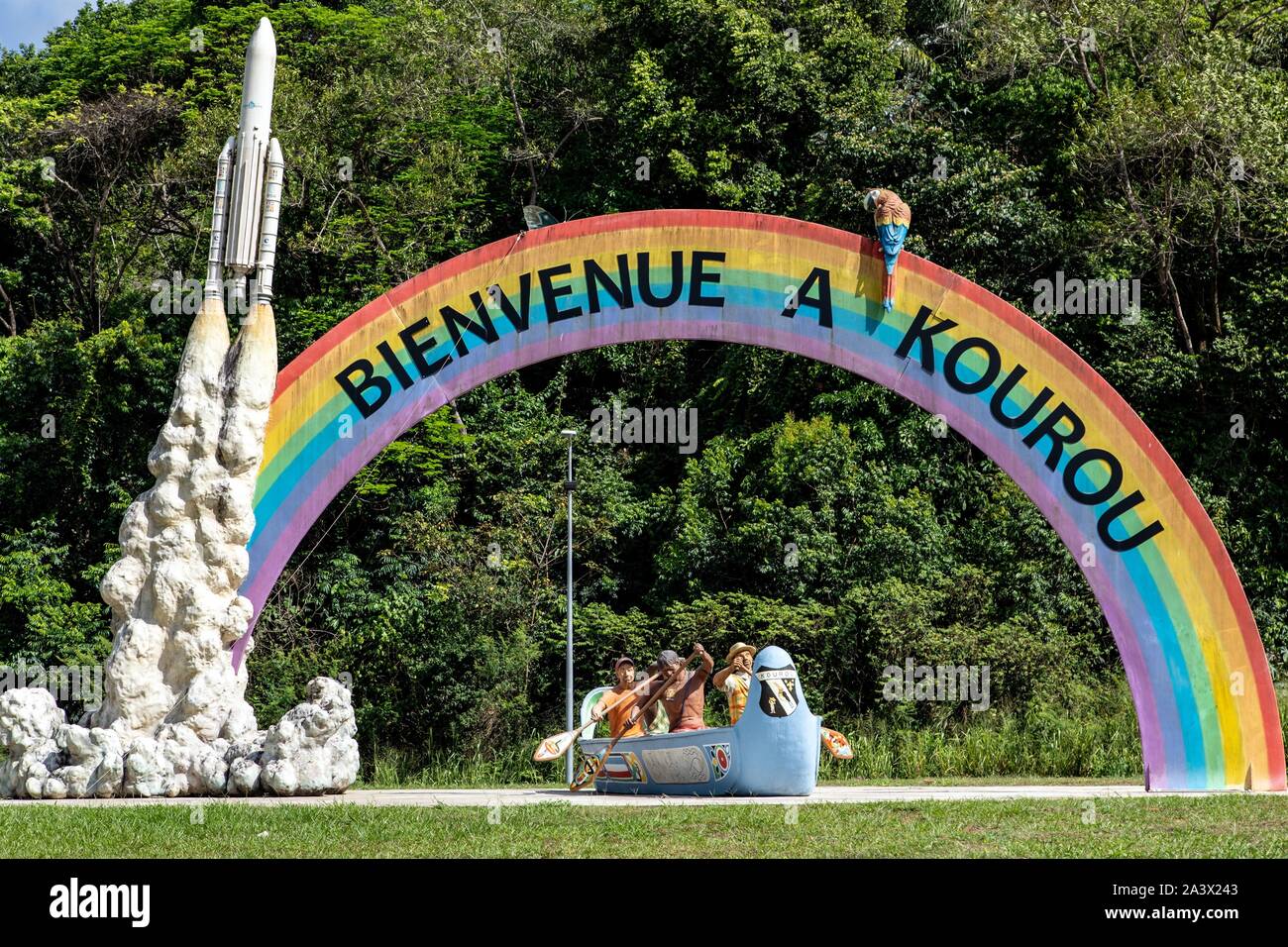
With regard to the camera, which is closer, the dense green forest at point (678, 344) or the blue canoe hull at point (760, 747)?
the blue canoe hull at point (760, 747)

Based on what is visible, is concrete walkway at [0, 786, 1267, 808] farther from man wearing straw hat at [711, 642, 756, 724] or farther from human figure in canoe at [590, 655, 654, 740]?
man wearing straw hat at [711, 642, 756, 724]

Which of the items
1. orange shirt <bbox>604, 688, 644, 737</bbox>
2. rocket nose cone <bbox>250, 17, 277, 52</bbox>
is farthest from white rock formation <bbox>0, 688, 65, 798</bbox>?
rocket nose cone <bbox>250, 17, 277, 52</bbox>

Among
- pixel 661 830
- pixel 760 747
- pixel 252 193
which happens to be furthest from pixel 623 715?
pixel 252 193

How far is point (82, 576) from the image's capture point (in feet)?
96.7

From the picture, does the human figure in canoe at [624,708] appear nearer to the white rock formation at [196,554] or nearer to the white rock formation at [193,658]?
the white rock formation at [193,658]

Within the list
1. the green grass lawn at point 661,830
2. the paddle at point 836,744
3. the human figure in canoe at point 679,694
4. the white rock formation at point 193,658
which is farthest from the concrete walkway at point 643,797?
the human figure in canoe at point 679,694

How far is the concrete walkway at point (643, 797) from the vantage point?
14.5 m

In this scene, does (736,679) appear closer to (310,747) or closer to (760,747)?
(760,747)

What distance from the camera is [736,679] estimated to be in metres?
16.4

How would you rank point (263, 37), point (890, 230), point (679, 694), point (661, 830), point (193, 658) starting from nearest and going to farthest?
point (661, 830)
point (193, 658)
point (679, 694)
point (263, 37)
point (890, 230)

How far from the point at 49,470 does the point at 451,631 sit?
9864 mm

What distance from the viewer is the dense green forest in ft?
88.0

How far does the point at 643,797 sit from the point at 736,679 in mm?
1537

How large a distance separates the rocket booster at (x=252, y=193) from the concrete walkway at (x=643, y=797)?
5340mm
